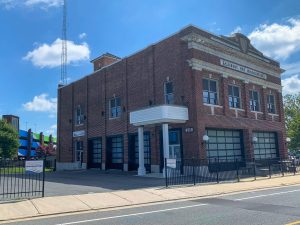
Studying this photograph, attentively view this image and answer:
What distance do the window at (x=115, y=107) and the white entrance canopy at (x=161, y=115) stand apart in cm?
754

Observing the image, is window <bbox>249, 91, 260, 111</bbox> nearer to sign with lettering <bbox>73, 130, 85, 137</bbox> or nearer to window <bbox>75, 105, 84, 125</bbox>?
sign with lettering <bbox>73, 130, 85, 137</bbox>

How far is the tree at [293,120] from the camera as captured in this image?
46938mm

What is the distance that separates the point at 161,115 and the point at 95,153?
15.2 metres

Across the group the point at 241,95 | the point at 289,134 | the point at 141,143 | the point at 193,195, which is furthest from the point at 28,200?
the point at 289,134

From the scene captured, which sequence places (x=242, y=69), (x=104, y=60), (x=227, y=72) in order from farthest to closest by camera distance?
(x=104, y=60) < (x=242, y=69) < (x=227, y=72)

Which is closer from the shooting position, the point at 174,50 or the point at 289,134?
the point at 174,50

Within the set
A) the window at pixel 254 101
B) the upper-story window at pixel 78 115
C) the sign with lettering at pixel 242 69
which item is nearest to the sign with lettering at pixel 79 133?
the upper-story window at pixel 78 115

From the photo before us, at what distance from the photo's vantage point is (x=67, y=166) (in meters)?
38.9

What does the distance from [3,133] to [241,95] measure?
1422 inches

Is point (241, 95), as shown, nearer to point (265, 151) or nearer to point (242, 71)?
point (242, 71)

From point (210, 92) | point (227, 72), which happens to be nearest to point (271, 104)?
point (227, 72)

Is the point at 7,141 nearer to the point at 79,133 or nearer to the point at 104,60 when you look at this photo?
the point at 79,133

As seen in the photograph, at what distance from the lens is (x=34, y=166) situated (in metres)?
13.7

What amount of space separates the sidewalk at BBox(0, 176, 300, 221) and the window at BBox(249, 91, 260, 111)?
49.5ft
